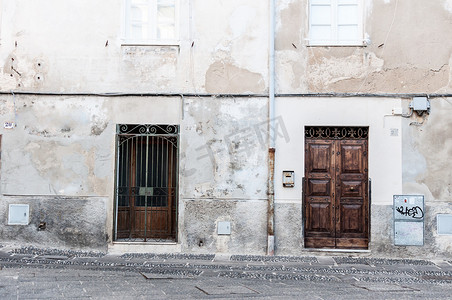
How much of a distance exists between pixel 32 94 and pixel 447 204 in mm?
8191

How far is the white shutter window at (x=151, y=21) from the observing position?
10.2 m

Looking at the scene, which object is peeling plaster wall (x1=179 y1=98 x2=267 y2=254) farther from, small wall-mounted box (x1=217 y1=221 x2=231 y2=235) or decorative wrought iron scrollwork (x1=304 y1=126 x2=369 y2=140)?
decorative wrought iron scrollwork (x1=304 y1=126 x2=369 y2=140)

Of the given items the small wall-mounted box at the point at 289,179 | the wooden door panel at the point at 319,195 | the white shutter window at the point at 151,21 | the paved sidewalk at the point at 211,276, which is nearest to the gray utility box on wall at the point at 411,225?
the paved sidewalk at the point at 211,276

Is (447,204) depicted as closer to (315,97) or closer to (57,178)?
(315,97)

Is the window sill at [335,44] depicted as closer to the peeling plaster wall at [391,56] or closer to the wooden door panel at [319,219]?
the peeling plaster wall at [391,56]

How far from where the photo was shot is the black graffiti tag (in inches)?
379

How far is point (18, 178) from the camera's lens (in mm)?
10070

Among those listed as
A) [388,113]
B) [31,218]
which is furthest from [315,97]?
[31,218]

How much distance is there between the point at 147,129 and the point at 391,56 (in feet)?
15.9

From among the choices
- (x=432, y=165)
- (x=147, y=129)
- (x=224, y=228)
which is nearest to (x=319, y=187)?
(x=224, y=228)

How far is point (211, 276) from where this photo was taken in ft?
25.8

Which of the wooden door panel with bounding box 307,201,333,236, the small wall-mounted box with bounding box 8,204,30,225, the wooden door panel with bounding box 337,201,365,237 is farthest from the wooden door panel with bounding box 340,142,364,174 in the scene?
the small wall-mounted box with bounding box 8,204,30,225

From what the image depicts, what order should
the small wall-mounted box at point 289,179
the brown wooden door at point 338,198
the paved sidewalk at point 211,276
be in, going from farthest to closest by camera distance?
1. the brown wooden door at point 338,198
2. the small wall-mounted box at point 289,179
3. the paved sidewalk at point 211,276

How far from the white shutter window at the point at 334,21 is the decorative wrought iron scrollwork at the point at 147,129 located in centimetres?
316
